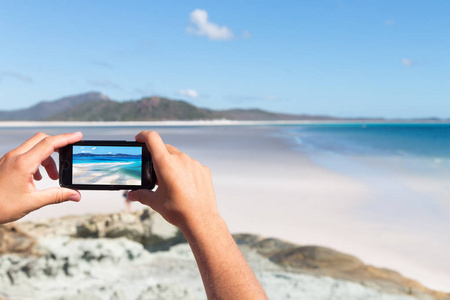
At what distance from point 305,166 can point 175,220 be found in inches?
517

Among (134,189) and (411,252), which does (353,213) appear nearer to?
(411,252)

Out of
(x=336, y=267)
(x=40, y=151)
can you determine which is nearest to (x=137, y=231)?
(x=336, y=267)

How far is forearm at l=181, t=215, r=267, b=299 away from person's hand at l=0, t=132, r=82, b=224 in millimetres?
497

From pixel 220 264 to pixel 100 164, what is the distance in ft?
2.22

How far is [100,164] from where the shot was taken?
4.59ft

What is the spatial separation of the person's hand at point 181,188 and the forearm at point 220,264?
3 cm

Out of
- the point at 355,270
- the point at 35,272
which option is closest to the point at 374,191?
the point at 355,270

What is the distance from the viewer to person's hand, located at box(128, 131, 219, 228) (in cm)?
99

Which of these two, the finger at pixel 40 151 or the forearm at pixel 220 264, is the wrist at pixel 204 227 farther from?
the finger at pixel 40 151

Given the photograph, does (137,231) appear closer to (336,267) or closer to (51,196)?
(336,267)

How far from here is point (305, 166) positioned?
45.3 ft

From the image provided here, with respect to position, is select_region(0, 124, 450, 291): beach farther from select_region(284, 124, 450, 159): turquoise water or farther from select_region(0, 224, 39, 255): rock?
select_region(284, 124, 450, 159): turquoise water

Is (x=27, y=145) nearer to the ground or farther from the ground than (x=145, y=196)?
farther from the ground

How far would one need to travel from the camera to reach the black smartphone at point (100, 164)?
1370 mm
